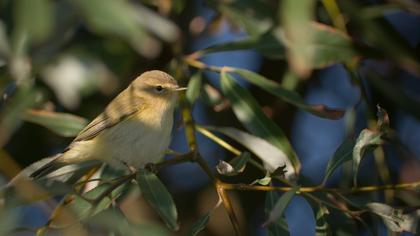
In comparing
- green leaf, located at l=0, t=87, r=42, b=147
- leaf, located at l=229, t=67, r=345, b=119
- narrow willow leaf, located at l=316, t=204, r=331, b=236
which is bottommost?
narrow willow leaf, located at l=316, t=204, r=331, b=236

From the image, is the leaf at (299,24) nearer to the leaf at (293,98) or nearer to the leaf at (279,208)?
the leaf at (279,208)

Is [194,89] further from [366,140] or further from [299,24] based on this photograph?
[299,24]

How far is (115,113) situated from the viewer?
2.95 m

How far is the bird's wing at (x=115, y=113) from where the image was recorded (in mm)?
2837

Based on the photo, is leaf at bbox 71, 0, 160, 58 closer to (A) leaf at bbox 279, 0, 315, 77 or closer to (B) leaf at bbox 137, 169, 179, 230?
(A) leaf at bbox 279, 0, 315, 77

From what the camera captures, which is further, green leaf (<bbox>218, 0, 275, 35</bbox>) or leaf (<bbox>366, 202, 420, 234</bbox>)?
green leaf (<bbox>218, 0, 275, 35</bbox>)

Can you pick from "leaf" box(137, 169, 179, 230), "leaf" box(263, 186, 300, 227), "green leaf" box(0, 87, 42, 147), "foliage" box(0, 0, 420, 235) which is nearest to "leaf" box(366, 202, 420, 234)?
"foliage" box(0, 0, 420, 235)

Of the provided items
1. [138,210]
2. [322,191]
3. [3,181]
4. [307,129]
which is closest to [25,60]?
[3,181]

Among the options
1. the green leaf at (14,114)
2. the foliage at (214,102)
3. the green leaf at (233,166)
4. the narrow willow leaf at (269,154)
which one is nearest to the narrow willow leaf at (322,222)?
the foliage at (214,102)

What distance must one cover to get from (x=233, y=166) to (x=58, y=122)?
2.59ft

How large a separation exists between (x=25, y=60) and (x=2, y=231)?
28.0 inches

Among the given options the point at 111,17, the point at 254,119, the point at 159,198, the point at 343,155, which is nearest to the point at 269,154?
the point at 254,119

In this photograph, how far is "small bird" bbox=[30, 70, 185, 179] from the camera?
9.18 ft

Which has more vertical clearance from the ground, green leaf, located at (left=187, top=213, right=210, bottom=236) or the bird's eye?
the bird's eye
